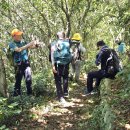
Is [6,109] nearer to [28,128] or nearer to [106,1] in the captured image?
[28,128]

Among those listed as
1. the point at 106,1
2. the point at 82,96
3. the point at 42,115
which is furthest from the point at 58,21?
the point at 42,115

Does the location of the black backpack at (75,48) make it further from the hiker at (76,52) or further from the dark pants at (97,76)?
the dark pants at (97,76)

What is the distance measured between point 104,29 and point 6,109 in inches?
1237

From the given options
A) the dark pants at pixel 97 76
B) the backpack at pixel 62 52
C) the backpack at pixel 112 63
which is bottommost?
the dark pants at pixel 97 76

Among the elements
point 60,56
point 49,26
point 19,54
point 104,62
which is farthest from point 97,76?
point 49,26

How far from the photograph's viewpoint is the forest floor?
7832mm

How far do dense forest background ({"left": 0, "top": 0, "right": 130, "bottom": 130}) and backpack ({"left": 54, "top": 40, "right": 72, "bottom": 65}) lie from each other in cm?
128

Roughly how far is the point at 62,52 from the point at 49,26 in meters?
14.6

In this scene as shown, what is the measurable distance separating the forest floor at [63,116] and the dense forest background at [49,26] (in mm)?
241

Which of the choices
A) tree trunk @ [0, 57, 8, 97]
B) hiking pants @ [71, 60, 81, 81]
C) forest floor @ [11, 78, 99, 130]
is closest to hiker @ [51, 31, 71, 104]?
forest floor @ [11, 78, 99, 130]

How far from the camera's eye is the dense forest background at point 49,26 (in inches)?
346

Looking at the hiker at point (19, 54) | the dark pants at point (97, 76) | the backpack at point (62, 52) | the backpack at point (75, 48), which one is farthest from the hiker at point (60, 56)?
the backpack at point (75, 48)

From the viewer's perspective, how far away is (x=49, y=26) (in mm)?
24000

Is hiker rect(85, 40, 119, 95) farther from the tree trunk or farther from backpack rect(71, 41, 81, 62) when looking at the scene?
the tree trunk
